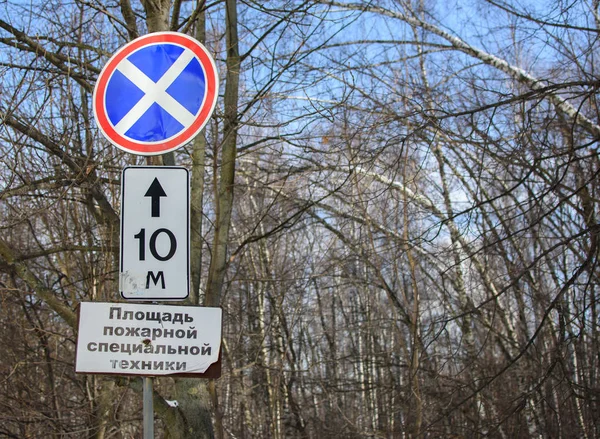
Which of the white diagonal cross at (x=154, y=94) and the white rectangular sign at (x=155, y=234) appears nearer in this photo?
the white rectangular sign at (x=155, y=234)

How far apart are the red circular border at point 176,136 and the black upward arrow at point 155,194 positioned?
18 cm

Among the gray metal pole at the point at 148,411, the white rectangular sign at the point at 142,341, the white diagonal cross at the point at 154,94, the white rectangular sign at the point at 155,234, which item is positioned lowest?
the gray metal pole at the point at 148,411

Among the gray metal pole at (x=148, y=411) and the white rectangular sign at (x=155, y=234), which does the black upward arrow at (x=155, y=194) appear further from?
the gray metal pole at (x=148, y=411)

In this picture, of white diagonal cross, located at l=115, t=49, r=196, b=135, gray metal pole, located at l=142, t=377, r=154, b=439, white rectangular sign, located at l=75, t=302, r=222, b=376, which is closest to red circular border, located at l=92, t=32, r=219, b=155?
white diagonal cross, located at l=115, t=49, r=196, b=135

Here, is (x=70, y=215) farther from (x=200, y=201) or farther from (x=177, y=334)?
(x=177, y=334)

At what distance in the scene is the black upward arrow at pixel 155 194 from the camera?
2889 mm

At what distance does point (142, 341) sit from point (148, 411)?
279mm

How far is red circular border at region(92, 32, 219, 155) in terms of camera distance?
305cm

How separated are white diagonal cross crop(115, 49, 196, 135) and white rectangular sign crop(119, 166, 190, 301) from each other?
0.98 feet

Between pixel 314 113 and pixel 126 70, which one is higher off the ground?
pixel 314 113

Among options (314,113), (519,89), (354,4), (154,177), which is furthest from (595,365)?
(154,177)

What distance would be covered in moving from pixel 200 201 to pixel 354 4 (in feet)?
18.6

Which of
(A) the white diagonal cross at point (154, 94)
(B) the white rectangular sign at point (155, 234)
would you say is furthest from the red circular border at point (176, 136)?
(B) the white rectangular sign at point (155, 234)

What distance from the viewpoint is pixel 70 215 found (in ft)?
29.7
